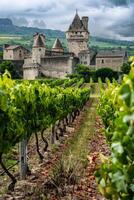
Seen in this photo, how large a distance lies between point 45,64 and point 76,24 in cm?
2659

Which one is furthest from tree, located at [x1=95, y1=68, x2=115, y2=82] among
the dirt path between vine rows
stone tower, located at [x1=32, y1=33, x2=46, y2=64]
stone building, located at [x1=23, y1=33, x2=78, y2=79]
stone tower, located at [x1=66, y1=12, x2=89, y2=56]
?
the dirt path between vine rows

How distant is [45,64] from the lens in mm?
105750

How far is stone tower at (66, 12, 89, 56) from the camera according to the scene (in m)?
121

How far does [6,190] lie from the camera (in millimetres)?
10508

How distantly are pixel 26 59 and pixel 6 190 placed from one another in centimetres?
10288

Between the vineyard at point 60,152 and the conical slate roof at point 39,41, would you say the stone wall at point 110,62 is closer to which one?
the conical slate roof at point 39,41

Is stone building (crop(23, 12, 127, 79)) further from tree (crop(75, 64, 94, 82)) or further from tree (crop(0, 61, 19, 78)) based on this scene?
tree (crop(0, 61, 19, 78))

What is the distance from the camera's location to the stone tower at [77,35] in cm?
12138

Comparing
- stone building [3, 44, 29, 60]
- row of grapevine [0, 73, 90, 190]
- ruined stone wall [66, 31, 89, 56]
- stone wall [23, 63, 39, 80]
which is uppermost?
row of grapevine [0, 73, 90, 190]

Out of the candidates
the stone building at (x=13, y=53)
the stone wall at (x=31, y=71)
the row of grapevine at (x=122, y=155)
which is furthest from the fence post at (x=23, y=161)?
the stone building at (x=13, y=53)

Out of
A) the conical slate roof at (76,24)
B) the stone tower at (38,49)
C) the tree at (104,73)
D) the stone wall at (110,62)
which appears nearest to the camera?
the tree at (104,73)

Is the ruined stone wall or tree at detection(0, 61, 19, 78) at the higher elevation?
the ruined stone wall

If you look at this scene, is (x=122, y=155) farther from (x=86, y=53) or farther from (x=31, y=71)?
(x=86, y=53)

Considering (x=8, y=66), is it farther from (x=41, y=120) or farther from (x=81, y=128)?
(x=41, y=120)
